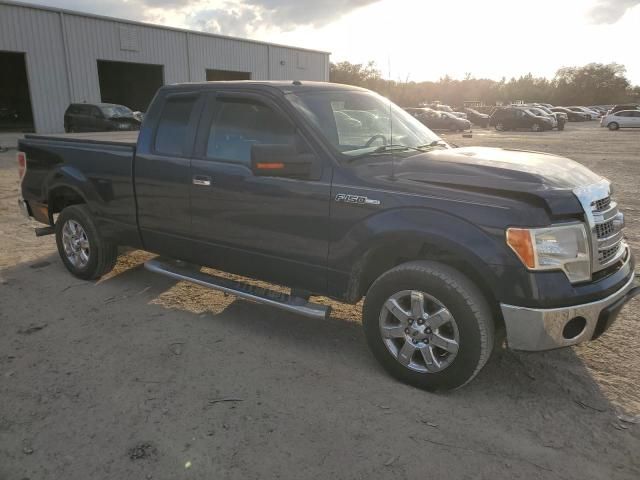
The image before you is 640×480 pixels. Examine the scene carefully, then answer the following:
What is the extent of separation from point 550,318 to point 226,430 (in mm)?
1937

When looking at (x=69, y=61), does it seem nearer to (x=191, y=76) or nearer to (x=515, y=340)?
(x=191, y=76)

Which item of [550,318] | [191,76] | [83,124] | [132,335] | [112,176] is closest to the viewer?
[550,318]

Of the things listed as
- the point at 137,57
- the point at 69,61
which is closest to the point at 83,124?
the point at 69,61

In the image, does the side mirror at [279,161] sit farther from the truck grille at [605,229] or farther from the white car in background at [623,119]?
the white car in background at [623,119]

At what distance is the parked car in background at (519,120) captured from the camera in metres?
33.4

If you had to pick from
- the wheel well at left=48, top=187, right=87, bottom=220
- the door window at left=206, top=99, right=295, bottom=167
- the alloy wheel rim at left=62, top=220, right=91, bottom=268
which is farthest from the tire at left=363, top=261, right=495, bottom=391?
the wheel well at left=48, top=187, right=87, bottom=220

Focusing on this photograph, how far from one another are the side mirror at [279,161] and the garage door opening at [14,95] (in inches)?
1530

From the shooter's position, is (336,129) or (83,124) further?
(83,124)

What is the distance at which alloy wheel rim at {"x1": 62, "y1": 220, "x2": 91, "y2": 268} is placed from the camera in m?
5.24

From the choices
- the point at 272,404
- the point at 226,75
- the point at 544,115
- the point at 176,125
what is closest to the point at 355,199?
the point at 272,404

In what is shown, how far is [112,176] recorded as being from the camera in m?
4.79

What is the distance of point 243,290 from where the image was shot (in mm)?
4043

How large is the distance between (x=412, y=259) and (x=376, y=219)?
0.45 meters

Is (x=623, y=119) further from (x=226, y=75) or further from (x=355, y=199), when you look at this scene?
(x=355, y=199)
